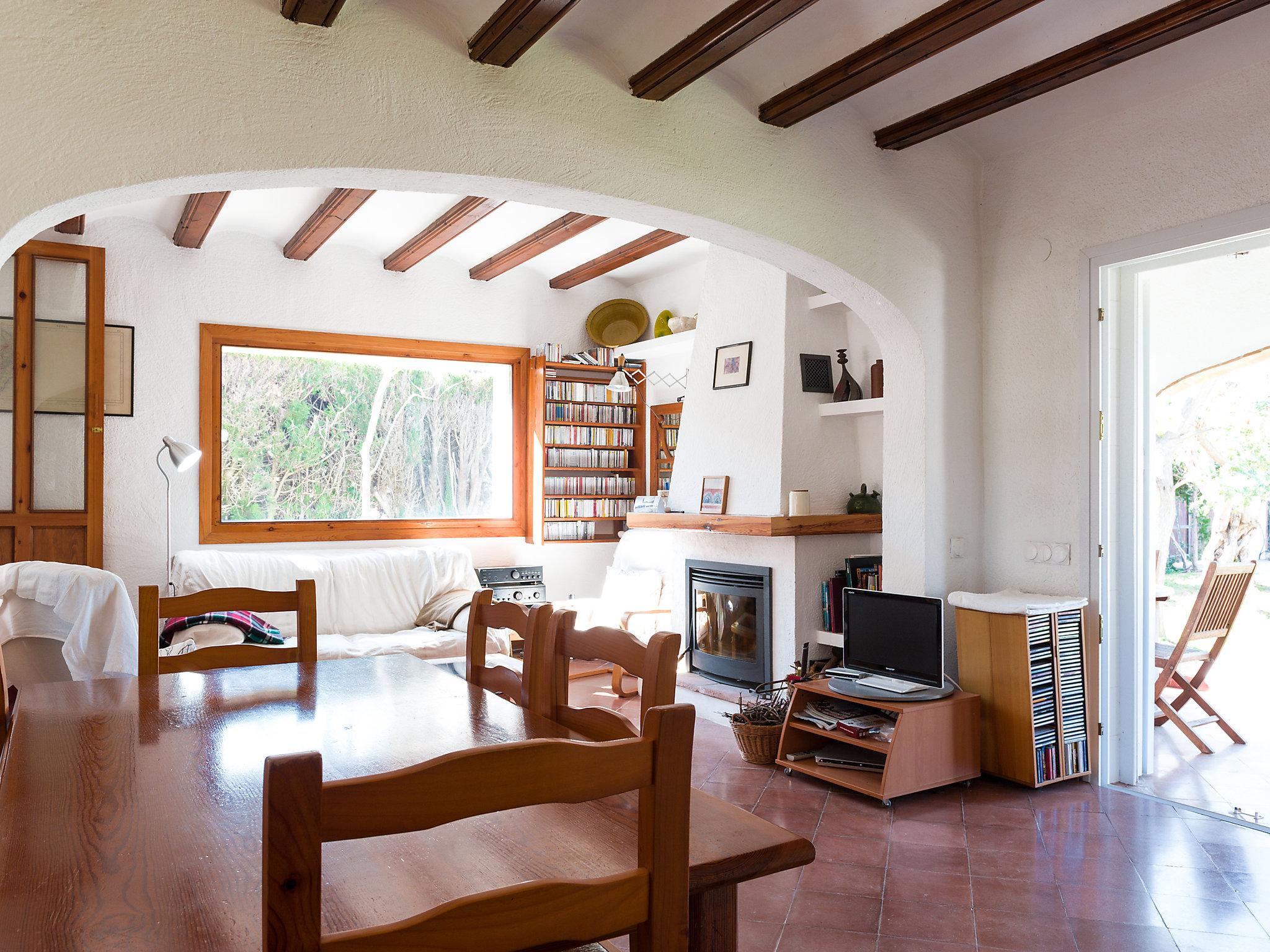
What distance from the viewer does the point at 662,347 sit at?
675cm

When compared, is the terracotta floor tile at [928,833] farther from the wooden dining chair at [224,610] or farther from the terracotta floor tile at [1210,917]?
the wooden dining chair at [224,610]

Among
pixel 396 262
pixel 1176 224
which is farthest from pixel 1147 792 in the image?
pixel 396 262

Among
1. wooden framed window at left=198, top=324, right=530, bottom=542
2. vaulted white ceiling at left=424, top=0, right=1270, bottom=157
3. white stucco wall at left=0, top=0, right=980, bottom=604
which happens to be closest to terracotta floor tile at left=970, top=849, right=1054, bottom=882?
white stucco wall at left=0, top=0, right=980, bottom=604

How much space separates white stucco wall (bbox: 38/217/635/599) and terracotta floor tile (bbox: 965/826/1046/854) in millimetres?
4209

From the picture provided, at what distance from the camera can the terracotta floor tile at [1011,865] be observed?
2.91 m

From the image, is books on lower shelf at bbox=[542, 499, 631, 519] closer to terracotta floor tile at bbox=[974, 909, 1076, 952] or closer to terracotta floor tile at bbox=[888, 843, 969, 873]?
terracotta floor tile at bbox=[888, 843, 969, 873]

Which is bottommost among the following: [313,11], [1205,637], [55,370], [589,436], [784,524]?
[1205,637]

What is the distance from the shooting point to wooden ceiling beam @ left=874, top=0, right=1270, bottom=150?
9.50 feet

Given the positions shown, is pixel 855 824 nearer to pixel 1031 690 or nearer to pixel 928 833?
pixel 928 833

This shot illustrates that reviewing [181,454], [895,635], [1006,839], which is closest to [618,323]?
[181,454]

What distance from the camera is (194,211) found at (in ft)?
16.1

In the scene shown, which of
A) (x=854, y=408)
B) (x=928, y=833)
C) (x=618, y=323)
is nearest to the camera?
(x=928, y=833)

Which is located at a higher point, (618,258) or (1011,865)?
(618,258)

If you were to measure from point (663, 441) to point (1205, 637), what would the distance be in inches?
152
